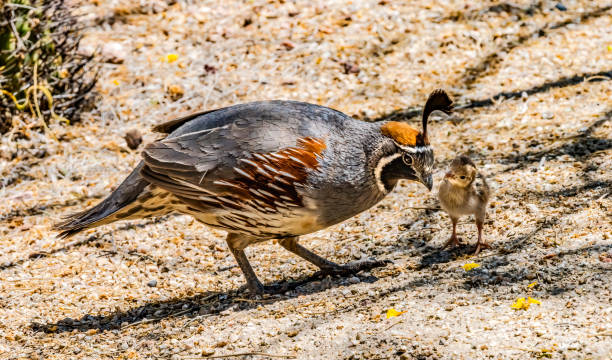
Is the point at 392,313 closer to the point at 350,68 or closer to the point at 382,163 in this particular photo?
the point at 382,163

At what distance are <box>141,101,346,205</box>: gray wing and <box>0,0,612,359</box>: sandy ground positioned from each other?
2.63 feet

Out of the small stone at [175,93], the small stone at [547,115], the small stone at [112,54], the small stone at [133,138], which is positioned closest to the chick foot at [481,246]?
the small stone at [547,115]

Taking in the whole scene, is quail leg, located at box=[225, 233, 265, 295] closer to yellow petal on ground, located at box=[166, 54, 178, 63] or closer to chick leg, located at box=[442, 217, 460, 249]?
chick leg, located at box=[442, 217, 460, 249]

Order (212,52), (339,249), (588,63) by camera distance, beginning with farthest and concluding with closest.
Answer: (212,52) < (588,63) < (339,249)

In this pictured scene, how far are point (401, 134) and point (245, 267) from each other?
139 cm

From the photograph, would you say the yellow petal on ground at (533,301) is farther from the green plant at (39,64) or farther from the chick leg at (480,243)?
the green plant at (39,64)

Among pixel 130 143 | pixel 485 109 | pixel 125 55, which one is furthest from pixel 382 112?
pixel 125 55

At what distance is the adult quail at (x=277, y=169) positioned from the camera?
15.7 feet

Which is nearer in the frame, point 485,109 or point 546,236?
point 546,236

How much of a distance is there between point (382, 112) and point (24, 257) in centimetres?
350

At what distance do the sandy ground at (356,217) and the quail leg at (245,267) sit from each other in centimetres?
13

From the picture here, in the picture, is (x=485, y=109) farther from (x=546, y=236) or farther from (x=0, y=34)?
(x=0, y=34)

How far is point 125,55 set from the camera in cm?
852

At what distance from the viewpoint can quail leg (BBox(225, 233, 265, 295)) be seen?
516 centimetres
